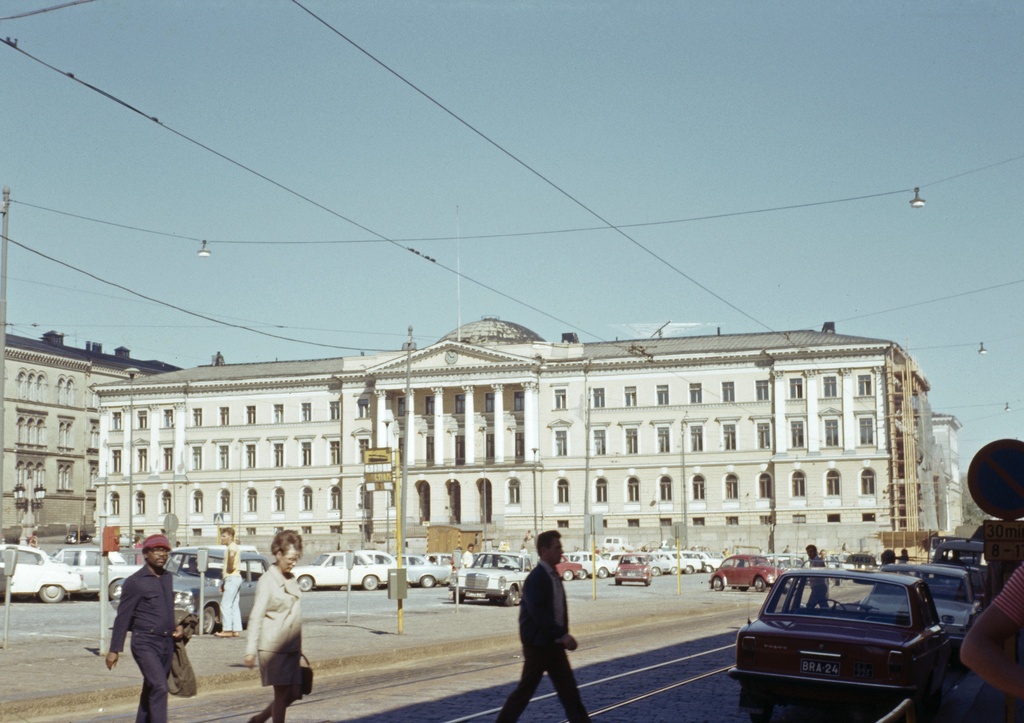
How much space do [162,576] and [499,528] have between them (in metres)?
87.3

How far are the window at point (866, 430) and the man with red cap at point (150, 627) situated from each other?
85.2 metres

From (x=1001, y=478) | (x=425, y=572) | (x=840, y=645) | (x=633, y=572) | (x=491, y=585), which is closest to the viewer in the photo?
(x=1001, y=478)

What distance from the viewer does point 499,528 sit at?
96500 millimetres

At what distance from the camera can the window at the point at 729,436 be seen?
95.5m

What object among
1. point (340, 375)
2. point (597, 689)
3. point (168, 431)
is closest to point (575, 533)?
point (340, 375)

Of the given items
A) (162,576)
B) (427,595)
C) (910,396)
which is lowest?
(427,595)

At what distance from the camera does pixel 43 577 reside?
36844 millimetres

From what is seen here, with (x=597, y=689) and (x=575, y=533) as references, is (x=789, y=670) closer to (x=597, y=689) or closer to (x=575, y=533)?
(x=597, y=689)

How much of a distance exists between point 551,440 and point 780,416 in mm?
17013

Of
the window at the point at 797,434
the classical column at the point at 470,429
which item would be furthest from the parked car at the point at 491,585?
the classical column at the point at 470,429

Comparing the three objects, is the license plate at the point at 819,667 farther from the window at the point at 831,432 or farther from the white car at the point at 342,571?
the window at the point at 831,432

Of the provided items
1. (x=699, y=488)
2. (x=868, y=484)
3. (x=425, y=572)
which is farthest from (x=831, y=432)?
(x=425, y=572)

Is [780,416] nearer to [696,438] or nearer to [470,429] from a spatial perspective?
[696,438]

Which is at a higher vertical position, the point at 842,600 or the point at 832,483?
the point at 832,483
